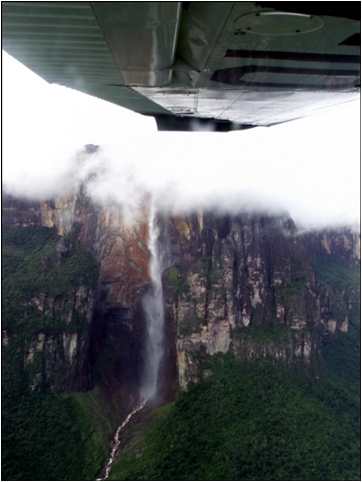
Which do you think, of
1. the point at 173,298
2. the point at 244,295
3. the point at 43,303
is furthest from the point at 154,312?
the point at 43,303

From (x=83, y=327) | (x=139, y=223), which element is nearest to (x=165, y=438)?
(x=83, y=327)

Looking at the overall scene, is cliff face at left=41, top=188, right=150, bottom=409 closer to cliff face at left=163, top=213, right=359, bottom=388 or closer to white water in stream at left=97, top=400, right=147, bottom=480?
white water in stream at left=97, top=400, right=147, bottom=480

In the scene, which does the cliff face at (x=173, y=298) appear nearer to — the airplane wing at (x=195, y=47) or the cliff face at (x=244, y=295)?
the cliff face at (x=244, y=295)

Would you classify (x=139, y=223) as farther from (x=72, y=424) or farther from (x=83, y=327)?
(x=72, y=424)

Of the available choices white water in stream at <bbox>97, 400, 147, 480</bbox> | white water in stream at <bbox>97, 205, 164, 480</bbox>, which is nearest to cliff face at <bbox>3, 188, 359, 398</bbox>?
white water in stream at <bbox>97, 205, 164, 480</bbox>

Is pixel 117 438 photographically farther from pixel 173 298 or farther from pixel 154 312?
pixel 154 312

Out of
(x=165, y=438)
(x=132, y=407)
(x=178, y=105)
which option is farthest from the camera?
(x=132, y=407)
